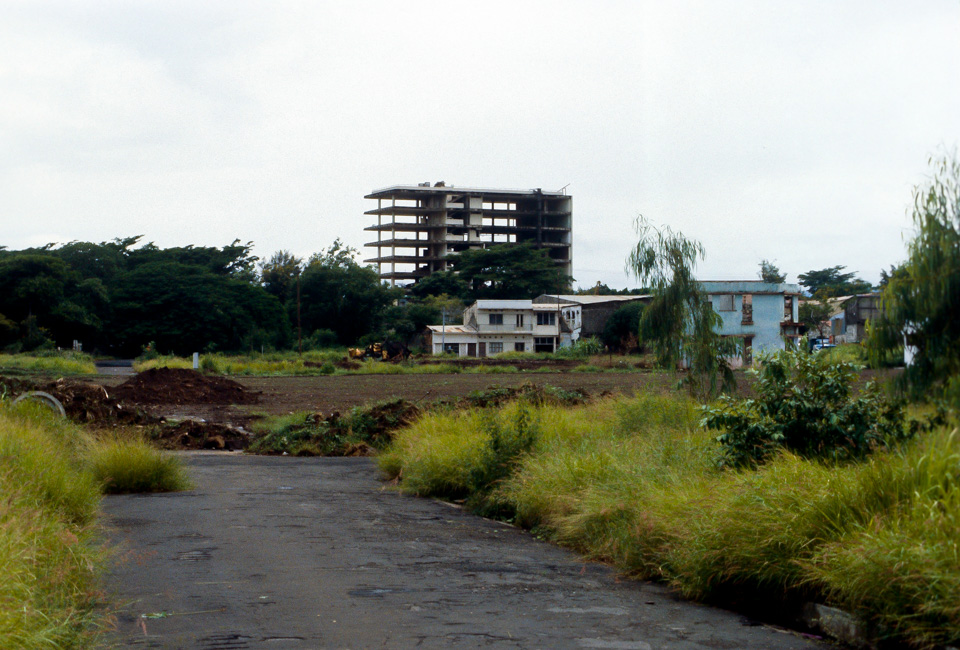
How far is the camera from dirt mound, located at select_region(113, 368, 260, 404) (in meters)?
42.0

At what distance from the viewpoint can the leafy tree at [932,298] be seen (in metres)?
6.12

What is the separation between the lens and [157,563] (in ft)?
31.8

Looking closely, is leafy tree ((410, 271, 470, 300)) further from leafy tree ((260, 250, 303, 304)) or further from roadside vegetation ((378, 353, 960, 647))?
roadside vegetation ((378, 353, 960, 647))

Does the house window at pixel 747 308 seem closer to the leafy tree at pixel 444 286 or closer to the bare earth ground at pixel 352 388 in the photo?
the bare earth ground at pixel 352 388

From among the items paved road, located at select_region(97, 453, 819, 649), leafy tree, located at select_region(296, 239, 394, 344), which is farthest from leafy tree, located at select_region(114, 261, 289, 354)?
paved road, located at select_region(97, 453, 819, 649)

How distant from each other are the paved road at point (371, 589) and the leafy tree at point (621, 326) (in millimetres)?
71737

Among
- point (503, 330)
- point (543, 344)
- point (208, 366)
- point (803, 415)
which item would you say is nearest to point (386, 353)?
point (208, 366)

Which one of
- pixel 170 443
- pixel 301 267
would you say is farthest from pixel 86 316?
pixel 170 443

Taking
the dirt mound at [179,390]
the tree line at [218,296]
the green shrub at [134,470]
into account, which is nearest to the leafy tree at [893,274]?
the green shrub at [134,470]

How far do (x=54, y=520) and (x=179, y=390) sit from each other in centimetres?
3562

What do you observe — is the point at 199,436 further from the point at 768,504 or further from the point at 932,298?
the point at 932,298

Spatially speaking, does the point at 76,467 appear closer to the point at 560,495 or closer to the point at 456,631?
the point at 560,495

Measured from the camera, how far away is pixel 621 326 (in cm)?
8656

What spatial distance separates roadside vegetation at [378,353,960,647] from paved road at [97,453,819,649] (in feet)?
1.34
